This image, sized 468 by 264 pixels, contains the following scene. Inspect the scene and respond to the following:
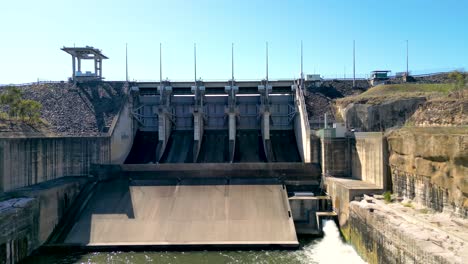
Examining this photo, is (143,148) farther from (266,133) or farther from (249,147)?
(266,133)

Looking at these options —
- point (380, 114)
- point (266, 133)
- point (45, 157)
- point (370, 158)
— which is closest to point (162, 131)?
point (266, 133)

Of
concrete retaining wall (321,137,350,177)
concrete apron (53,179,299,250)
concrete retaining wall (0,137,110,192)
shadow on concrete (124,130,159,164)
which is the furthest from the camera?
shadow on concrete (124,130,159,164)

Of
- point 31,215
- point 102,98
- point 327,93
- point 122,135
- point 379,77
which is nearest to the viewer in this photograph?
point 31,215

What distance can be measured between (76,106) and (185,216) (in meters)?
17.6

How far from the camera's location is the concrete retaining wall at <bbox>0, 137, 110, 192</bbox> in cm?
2033

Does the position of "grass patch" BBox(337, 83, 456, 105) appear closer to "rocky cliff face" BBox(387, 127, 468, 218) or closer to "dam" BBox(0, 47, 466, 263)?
"dam" BBox(0, 47, 466, 263)

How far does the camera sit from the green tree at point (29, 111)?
1068 inches

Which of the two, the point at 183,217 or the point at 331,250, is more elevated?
the point at 183,217

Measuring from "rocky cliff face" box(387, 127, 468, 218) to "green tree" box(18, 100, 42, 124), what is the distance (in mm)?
24974

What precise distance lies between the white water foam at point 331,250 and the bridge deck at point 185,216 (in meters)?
1.26

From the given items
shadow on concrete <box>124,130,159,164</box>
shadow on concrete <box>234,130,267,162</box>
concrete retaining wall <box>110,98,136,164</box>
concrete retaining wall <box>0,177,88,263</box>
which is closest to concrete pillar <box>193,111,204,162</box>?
shadow on concrete <box>234,130,267,162</box>

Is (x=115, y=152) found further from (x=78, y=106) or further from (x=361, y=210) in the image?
(x=361, y=210)

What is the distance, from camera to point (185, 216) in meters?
22.2

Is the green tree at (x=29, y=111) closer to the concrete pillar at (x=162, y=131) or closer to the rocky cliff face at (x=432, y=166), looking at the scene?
the concrete pillar at (x=162, y=131)
